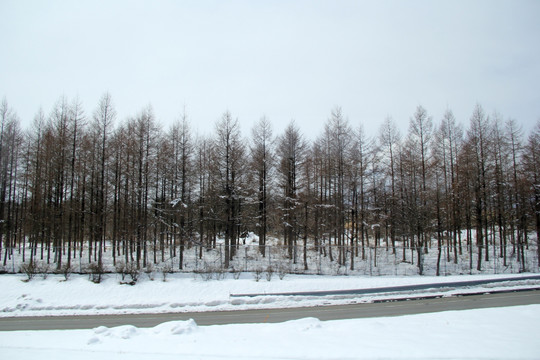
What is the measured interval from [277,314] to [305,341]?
7.05m

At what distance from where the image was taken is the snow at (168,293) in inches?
708

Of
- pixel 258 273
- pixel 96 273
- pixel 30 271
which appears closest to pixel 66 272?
pixel 96 273

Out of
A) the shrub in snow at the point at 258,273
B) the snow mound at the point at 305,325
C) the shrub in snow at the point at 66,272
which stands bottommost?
the shrub in snow at the point at 258,273

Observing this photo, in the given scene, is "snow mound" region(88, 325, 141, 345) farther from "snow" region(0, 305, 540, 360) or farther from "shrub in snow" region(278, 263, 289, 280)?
"shrub in snow" region(278, 263, 289, 280)

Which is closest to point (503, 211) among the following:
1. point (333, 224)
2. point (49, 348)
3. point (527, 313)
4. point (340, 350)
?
point (333, 224)

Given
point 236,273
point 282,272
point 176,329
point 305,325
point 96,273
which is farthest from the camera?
point 236,273

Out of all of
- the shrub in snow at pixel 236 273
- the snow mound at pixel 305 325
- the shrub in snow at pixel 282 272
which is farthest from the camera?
the shrub in snow at pixel 236 273

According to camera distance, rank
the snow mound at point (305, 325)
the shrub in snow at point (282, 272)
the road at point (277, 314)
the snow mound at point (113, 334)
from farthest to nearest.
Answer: the shrub in snow at point (282, 272), the road at point (277, 314), the snow mound at point (305, 325), the snow mound at point (113, 334)

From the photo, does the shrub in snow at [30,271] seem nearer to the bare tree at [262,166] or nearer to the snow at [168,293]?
the snow at [168,293]

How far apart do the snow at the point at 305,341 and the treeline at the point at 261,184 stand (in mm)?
17919

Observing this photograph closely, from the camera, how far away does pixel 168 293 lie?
20.4 metres

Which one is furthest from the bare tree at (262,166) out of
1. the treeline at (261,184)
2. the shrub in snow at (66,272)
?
the shrub in snow at (66,272)

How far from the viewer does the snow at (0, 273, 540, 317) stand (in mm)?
17984

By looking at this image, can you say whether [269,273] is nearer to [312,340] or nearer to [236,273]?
[236,273]
